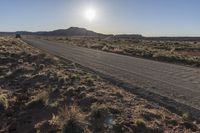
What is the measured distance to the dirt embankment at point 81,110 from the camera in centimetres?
923

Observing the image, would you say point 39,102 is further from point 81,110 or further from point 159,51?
point 159,51

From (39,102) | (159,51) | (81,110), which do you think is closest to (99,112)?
(81,110)

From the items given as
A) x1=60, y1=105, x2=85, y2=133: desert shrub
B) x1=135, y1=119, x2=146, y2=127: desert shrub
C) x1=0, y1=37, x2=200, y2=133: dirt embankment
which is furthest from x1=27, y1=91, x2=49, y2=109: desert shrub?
x1=135, y1=119, x2=146, y2=127: desert shrub

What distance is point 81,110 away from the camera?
435 inches

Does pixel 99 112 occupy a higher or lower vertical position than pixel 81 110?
higher

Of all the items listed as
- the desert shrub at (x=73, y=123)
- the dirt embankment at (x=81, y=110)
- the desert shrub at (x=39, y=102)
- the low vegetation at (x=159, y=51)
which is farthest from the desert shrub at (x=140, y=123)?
the low vegetation at (x=159, y=51)

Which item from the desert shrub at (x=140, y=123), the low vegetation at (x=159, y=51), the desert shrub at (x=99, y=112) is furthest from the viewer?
the low vegetation at (x=159, y=51)

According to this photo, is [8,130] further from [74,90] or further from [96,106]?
[74,90]

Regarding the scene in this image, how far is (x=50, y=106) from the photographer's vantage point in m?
12.2

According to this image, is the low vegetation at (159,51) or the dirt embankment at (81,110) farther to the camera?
the low vegetation at (159,51)

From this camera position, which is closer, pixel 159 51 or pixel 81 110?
pixel 81 110

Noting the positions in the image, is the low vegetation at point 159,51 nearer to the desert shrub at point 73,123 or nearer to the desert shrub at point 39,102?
the desert shrub at point 39,102

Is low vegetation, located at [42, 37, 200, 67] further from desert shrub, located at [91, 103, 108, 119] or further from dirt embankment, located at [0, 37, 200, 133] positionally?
desert shrub, located at [91, 103, 108, 119]

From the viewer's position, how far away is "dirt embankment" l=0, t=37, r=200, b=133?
364 inches
